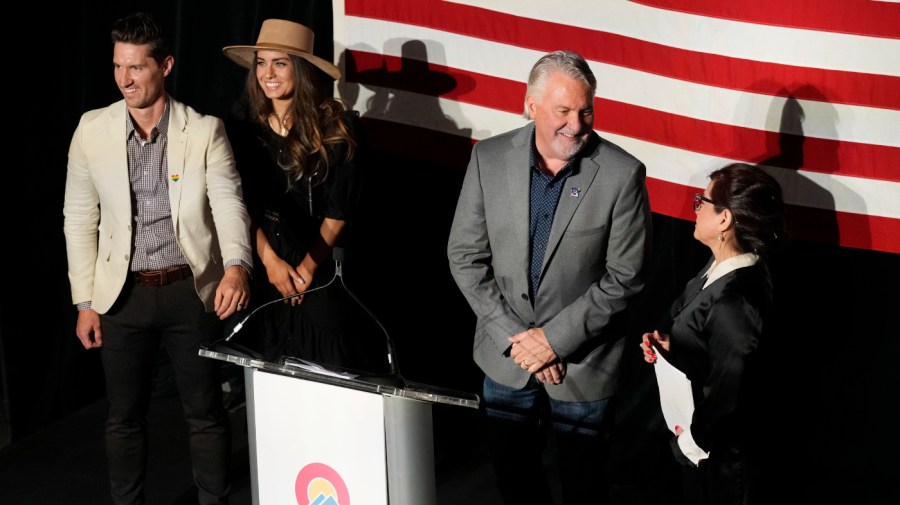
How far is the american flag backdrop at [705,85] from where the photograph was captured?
318 centimetres

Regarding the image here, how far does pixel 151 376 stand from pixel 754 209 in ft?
6.36

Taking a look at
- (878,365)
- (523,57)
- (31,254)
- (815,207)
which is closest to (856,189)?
(815,207)

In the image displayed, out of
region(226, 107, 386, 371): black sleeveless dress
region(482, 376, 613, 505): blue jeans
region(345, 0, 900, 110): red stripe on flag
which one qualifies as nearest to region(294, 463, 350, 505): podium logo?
region(482, 376, 613, 505): blue jeans

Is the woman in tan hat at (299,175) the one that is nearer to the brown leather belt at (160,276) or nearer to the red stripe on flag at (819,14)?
the brown leather belt at (160,276)

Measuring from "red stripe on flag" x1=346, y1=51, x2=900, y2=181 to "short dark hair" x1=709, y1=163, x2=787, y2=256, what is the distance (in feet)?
1.93

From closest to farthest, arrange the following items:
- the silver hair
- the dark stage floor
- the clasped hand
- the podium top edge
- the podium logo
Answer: the podium top edge, the podium logo, the silver hair, the clasped hand, the dark stage floor

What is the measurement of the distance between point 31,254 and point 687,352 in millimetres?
2996

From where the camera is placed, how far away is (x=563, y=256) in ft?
9.31

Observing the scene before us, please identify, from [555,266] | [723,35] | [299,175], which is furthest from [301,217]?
[723,35]

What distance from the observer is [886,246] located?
3.24 m

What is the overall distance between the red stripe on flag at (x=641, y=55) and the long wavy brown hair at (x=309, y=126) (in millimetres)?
516

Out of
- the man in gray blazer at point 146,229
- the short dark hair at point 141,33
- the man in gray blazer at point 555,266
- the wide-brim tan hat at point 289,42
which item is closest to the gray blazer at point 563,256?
the man in gray blazer at point 555,266

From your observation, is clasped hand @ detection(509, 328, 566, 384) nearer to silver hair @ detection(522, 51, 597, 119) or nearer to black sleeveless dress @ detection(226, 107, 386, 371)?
silver hair @ detection(522, 51, 597, 119)

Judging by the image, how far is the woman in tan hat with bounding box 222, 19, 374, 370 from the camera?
3.50 metres
